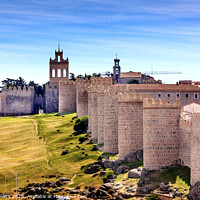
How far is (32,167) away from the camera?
57.1 meters

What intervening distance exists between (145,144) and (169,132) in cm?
239

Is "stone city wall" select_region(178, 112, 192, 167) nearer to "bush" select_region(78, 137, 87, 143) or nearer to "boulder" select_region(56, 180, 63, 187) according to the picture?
"boulder" select_region(56, 180, 63, 187)

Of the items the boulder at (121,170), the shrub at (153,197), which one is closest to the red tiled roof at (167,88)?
the boulder at (121,170)

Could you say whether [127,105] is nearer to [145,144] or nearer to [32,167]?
[145,144]

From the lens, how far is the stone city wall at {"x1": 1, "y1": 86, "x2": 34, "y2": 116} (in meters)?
112

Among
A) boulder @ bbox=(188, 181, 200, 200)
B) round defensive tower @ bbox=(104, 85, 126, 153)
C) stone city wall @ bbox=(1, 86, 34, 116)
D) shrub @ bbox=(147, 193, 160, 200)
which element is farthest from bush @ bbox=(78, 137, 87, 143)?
stone city wall @ bbox=(1, 86, 34, 116)

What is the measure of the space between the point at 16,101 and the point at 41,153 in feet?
160

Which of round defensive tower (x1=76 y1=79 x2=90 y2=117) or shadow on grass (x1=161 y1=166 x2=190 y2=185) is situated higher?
round defensive tower (x1=76 y1=79 x2=90 y2=117)

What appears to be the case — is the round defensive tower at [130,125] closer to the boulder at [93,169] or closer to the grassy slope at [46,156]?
the grassy slope at [46,156]

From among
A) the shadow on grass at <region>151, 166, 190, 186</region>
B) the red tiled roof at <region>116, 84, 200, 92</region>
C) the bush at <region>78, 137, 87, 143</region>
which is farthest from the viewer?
the red tiled roof at <region>116, 84, 200, 92</region>

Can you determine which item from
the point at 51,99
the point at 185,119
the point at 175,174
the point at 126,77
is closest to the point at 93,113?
the point at 185,119

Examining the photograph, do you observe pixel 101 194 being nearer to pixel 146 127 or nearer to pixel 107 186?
pixel 107 186

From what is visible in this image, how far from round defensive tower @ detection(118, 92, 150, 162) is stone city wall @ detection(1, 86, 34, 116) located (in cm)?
6468

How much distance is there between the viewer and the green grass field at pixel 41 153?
52562 mm
